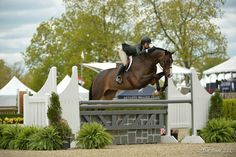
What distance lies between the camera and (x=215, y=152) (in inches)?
426

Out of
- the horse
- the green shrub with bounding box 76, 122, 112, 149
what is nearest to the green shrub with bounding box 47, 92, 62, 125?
the green shrub with bounding box 76, 122, 112, 149

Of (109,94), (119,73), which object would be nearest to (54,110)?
(119,73)

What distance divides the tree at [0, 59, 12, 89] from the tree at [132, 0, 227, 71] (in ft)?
83.8

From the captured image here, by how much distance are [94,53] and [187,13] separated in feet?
22.3

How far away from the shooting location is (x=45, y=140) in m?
12.3

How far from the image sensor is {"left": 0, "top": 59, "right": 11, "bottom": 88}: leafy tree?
198 ft

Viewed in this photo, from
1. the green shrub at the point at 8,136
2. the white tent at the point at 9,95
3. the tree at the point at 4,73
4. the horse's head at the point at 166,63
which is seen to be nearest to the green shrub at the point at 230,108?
the horse's head at the point at 166,63

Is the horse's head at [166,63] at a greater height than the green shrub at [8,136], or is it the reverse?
the horse's head at [166,63]

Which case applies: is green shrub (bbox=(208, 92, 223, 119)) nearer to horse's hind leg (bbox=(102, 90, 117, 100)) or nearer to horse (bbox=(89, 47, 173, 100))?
horse (bbox=(89, 47, 173, 100))

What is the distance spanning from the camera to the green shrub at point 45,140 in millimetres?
12250

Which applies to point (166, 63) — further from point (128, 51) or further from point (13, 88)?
point (13, 88)

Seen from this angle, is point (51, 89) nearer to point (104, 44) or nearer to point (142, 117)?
point (142, 117)

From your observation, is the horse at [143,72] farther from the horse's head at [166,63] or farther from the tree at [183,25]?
the tree at [183,25]

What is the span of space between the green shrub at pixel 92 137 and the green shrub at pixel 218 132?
256 cm
